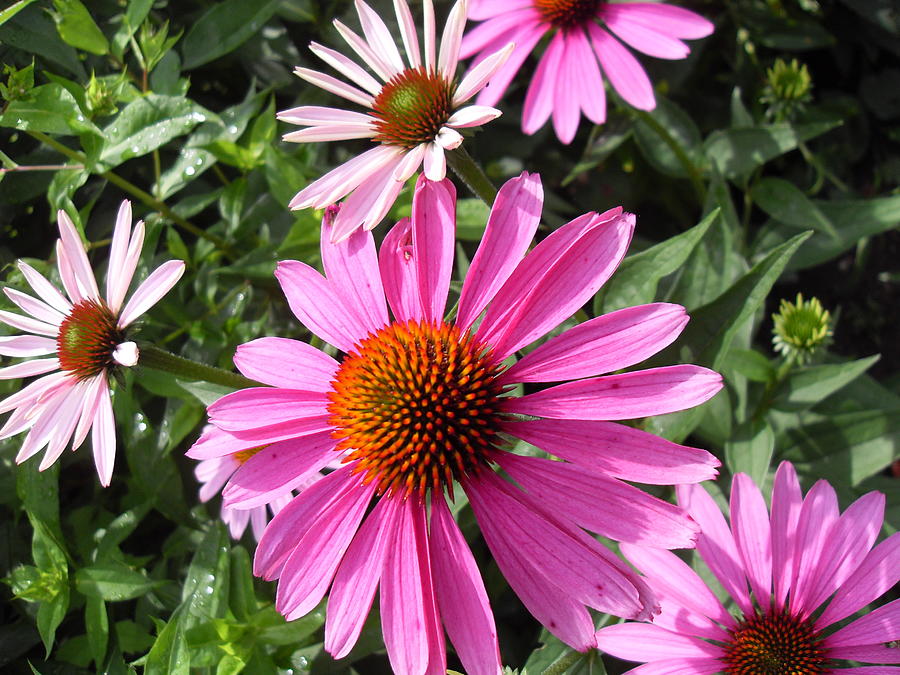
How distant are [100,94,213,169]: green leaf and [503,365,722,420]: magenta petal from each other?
840mm

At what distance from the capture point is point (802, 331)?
1547mm

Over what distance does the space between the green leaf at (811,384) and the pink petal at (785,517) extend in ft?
1.08

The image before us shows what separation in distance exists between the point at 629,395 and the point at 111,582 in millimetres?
1028

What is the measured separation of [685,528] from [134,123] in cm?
121

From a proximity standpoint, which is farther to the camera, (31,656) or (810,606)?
(31,656)

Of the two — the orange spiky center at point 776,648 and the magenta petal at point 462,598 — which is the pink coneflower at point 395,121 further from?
the orange spiky center at point 776,648

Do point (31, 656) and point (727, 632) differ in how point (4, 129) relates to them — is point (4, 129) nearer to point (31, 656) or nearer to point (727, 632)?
point (31, 656)

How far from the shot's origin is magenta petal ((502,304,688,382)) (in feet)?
3.28

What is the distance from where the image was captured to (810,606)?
1.25 meters

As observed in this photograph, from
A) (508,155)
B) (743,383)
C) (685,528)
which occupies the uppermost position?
(508,155)

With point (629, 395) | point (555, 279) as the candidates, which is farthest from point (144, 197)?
point (629, 395)

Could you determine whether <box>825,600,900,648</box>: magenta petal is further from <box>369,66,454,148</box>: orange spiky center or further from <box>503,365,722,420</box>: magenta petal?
<box>369,66,454,148</box>: orange spiky center

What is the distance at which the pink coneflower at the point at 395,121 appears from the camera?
44.2 inches

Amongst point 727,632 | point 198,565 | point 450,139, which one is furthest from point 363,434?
point 727,632
